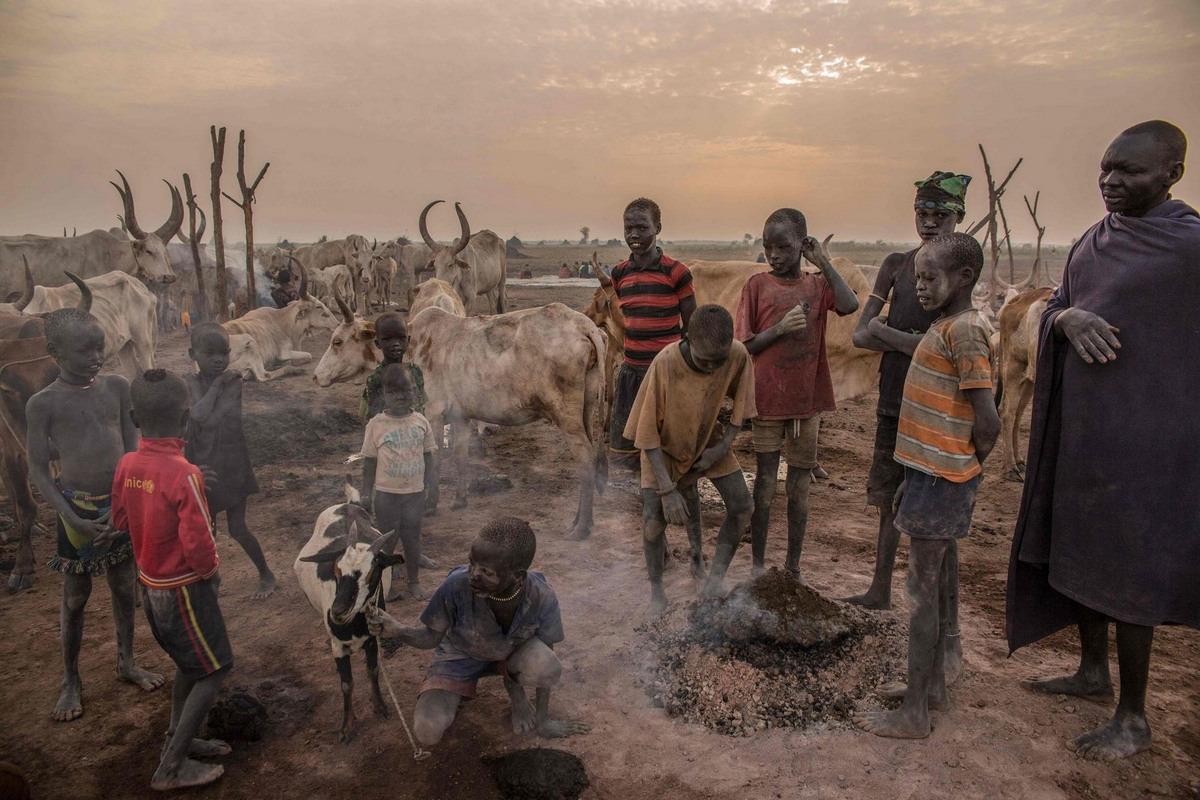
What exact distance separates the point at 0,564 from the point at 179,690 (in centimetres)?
331

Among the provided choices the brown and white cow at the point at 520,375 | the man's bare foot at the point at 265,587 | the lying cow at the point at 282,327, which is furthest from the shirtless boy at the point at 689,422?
the lying cow at the point at 282,327

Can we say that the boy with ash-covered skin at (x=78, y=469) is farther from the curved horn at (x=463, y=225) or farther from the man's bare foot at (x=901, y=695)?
the curved horn at (x=463, y=225)

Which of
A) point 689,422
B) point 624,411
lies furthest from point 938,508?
point 624,411

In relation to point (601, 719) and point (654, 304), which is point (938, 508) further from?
point (654, 304)

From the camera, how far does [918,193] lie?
11.8 feet

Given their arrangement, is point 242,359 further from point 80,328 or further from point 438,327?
point 80,328

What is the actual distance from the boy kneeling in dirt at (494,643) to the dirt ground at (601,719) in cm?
15

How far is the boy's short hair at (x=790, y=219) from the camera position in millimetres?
3996

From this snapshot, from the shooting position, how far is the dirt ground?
286 cm

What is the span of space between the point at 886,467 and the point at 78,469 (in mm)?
4193

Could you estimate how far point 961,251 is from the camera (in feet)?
9.09

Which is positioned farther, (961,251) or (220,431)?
(220,431)

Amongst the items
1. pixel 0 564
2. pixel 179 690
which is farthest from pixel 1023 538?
pixel 0 564

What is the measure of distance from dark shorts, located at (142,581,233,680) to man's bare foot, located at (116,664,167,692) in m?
0.89
